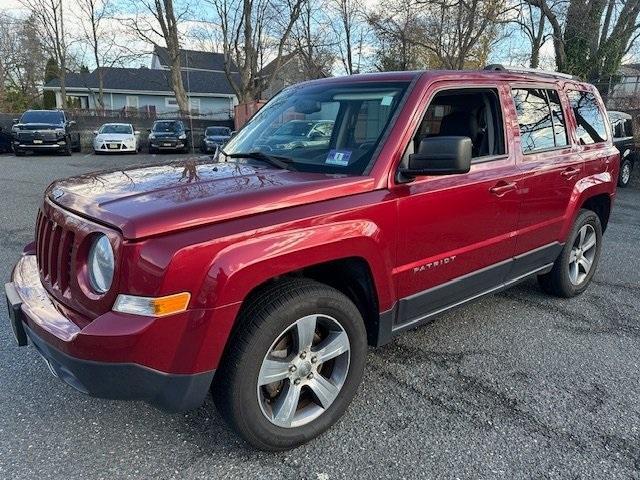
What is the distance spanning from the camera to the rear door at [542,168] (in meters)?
3.63

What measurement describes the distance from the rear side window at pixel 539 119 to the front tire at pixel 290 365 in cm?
202

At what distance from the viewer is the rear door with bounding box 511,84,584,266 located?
3.63 m

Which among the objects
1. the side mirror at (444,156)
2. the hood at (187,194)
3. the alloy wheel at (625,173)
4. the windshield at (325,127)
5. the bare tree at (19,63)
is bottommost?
the alloy wheel at (625,173)

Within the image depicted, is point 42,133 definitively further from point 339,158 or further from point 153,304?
point 153,304

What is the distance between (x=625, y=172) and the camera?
12.5m

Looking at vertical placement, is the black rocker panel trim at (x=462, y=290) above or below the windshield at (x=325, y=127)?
below

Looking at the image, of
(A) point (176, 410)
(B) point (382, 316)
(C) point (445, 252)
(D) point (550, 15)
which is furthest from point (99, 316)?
(D) point (550, 15)

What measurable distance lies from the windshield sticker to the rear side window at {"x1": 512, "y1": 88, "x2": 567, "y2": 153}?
1.46 m

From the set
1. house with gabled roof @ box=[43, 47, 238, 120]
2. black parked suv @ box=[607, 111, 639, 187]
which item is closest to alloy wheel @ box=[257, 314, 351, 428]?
black parked suv @ box=[607, 111, 639, 187]

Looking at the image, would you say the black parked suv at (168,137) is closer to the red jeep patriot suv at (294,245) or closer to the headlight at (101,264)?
the red jeep patriot suv at (294,245)

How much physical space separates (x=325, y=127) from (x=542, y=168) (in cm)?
165

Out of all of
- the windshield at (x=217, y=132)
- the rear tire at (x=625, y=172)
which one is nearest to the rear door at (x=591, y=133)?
the rear tire at (x=625, y=172)

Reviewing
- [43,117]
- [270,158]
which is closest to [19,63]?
[43,117]

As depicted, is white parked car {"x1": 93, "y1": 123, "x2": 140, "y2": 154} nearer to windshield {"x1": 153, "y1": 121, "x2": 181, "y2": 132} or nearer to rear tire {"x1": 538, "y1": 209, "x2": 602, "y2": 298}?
windshield {"x1": 153, "y1": 121, "x2": 181, "y2": 132}
